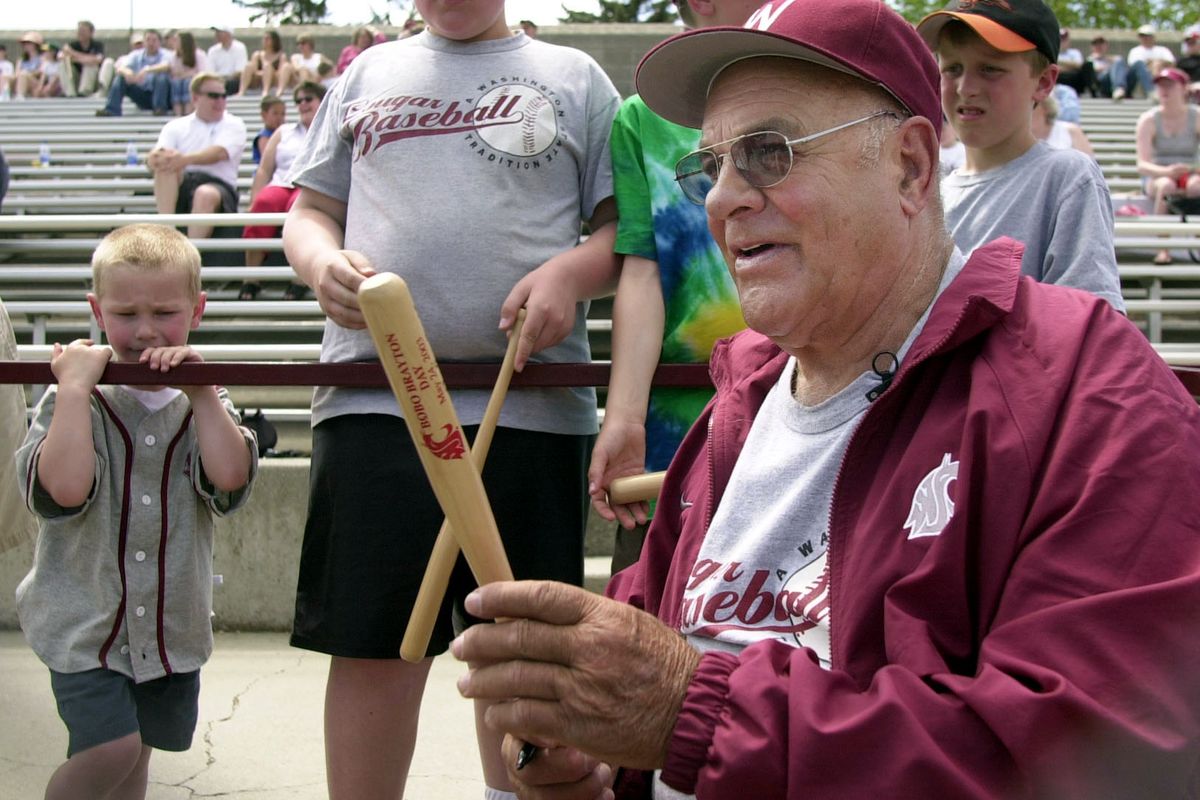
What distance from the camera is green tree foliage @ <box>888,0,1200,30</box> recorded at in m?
31.0

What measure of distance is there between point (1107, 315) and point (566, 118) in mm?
1462

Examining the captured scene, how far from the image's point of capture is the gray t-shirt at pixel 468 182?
107 inches

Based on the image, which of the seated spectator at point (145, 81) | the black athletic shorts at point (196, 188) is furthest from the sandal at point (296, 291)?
the seated spectator at point (145, 81)

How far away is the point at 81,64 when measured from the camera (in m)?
18.1

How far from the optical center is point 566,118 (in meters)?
2.82

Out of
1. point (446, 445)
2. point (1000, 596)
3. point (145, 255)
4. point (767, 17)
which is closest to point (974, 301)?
point (1000, 596)

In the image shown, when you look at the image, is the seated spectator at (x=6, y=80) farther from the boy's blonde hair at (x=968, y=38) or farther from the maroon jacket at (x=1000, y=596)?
the maroon jacket at (x=1000, y=596)

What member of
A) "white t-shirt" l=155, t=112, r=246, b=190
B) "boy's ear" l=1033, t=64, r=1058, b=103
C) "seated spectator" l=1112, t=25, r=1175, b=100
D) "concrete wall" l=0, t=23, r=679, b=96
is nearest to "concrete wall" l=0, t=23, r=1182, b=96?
"concrete wall" l=0, t=23, r=679, b=96

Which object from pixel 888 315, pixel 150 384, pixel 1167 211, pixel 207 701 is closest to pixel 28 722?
pixel 207 701

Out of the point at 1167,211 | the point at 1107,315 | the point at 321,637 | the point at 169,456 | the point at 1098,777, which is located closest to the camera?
the point at 1098,777

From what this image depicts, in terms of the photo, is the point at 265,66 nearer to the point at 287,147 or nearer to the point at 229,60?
the point at 229,60

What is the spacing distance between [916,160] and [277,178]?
25.3 feet

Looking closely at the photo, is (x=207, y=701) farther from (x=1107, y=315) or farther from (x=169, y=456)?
(x=1107, y=315)

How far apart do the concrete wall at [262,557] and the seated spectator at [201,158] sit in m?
4.62
